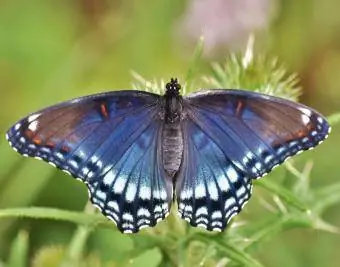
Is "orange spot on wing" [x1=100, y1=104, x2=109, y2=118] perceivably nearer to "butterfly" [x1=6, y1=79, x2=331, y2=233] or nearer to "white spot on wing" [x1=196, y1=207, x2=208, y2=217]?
"butterfly" [x1=6, y1=79, x2=331, y2=233]

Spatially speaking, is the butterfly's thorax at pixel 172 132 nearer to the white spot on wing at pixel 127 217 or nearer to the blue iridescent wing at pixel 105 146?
the blue iridescent wing at pixel 105 146

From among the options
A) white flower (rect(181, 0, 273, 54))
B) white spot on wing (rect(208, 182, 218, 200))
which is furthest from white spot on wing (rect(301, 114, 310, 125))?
white flower (rect(181, 0, 273, 54))

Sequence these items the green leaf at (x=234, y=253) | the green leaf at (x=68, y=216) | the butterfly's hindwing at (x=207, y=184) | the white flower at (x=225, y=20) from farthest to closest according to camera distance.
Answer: the white flower at (x=225, y=20) → the green leaf at (x=68, y=216) → the butterfly's hindwing at (x=207, y=184) → the green leaf at (x=234, y=253)

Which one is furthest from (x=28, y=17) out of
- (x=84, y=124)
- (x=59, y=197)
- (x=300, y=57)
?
(x=84, y=124)

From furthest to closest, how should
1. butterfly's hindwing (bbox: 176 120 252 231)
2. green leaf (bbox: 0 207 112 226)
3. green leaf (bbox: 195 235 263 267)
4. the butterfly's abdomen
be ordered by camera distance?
the butterfly's abdomen < green leaf (bbox: 0 207 112 226) < butterfly's hindwing (bbox: 176 120 252 231) < green leaf (bbox: 195 235 263 267)

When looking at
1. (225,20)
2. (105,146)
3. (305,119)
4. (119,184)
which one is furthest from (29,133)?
(225,20)

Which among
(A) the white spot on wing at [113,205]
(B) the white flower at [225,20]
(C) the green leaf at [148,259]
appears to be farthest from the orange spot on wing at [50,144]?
(B) the white flower at [225,20]

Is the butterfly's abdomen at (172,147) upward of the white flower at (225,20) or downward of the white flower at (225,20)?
downward
